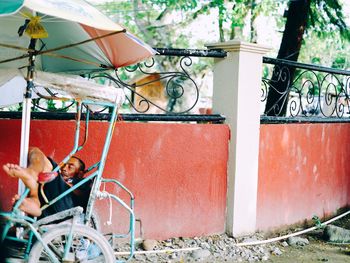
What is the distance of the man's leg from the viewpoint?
319 centimetres

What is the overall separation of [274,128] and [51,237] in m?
3.28

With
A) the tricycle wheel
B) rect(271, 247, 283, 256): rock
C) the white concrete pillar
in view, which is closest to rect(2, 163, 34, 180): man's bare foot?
the tricycle wheel

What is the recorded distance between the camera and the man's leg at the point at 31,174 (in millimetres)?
3189

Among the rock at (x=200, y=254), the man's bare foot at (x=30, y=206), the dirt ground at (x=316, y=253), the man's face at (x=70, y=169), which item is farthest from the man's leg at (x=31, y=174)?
the dirt ground at (x=316, y=253)

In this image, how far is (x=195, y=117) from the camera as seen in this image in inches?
198

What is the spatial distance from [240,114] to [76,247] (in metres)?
2.47

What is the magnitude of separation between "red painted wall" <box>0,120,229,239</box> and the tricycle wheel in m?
1.32

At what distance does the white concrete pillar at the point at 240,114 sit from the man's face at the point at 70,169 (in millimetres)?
1925

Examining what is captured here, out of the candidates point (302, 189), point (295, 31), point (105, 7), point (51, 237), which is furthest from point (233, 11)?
point (105, 7)

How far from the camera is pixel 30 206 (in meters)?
3.30

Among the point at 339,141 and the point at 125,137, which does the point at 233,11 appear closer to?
the point at 339,141

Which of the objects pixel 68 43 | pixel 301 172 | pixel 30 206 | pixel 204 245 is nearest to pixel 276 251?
pixel 204 245

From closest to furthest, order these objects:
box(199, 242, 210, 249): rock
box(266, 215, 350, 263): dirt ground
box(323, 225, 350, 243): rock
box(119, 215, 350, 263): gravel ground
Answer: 1. box(119, 215, 350, 263): gravel ground
2. box(199, 242, 210, 249): rock
3. box(266, 215, 350, 263): dirt ground
4. box(323, 225, 350, 243): rock

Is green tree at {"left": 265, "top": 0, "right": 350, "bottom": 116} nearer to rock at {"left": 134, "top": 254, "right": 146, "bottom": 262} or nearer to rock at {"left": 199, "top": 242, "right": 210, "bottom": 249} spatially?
rock at {"left": 199, "top": 242, "right": 210, "bottom": 249}
